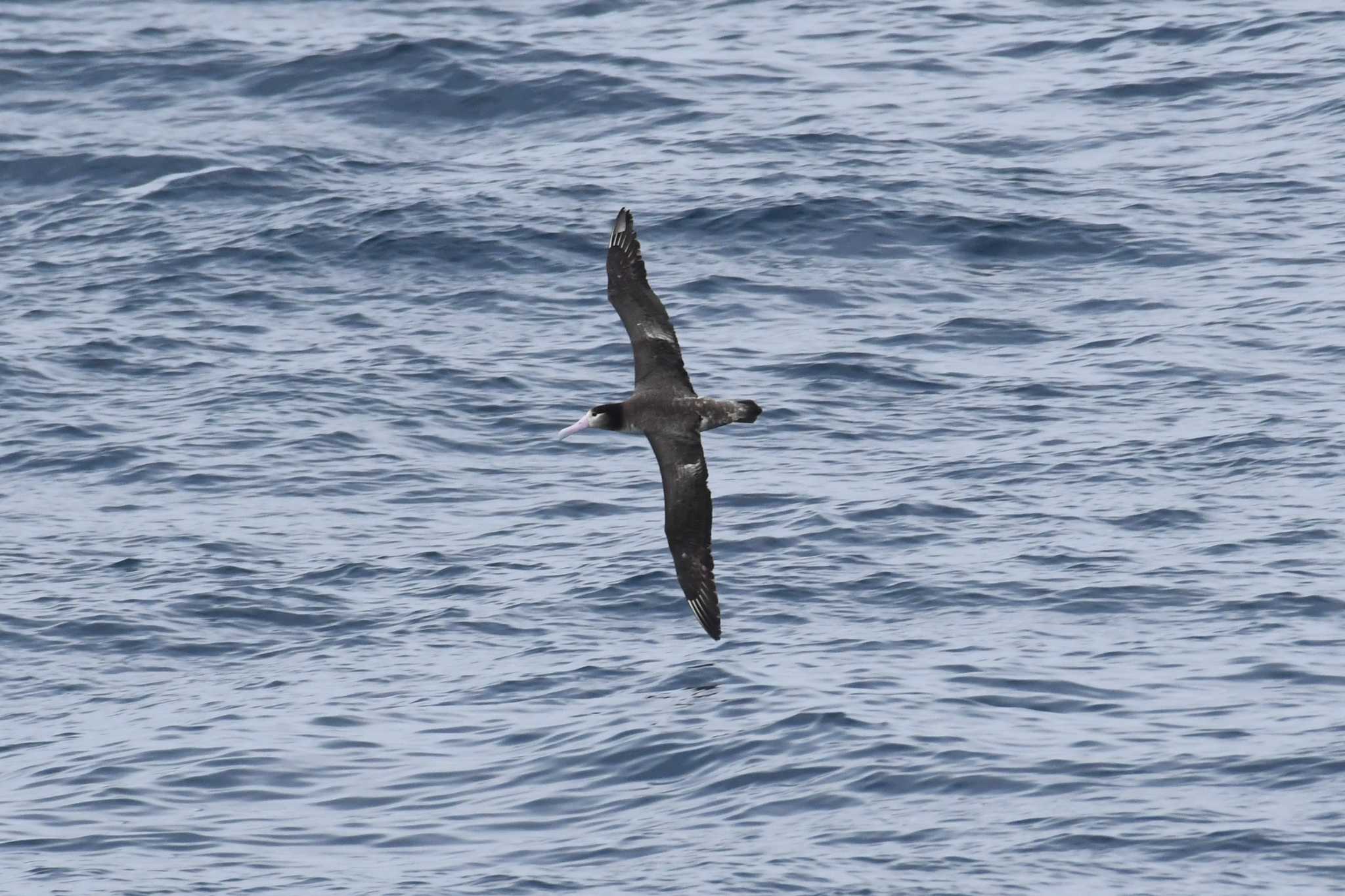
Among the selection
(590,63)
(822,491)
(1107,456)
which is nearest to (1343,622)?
(1107,456)

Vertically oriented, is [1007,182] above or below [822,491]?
above

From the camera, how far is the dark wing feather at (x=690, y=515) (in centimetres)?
1376

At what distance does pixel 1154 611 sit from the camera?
15.3 metres

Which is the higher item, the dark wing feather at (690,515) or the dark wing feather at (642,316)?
the dark wing feather at (642,316)

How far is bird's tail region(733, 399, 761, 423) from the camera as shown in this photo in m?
13.6

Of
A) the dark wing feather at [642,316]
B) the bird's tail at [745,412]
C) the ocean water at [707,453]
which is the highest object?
the dark wing feather at [642,316]

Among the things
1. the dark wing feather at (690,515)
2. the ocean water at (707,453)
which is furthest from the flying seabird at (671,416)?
the ocean water at (707,453)

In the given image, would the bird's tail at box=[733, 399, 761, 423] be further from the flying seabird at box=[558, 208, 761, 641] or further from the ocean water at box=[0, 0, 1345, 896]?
the ocean water at box=[0, 0, 1345, 896]

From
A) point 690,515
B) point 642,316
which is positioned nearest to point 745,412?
point 690,515

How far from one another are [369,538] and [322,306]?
17.3ft

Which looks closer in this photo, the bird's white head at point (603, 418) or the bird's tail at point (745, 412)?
the bird's tail at point (745, 412)

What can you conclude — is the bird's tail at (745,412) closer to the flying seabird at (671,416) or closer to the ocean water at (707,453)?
the flying seabird at (671,416)

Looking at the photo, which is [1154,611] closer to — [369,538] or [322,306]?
[369,538]

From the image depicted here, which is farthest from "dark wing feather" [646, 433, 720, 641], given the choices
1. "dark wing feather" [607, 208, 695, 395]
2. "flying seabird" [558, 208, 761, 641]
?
"dark wing feather" [607, 208, 695, 395]
